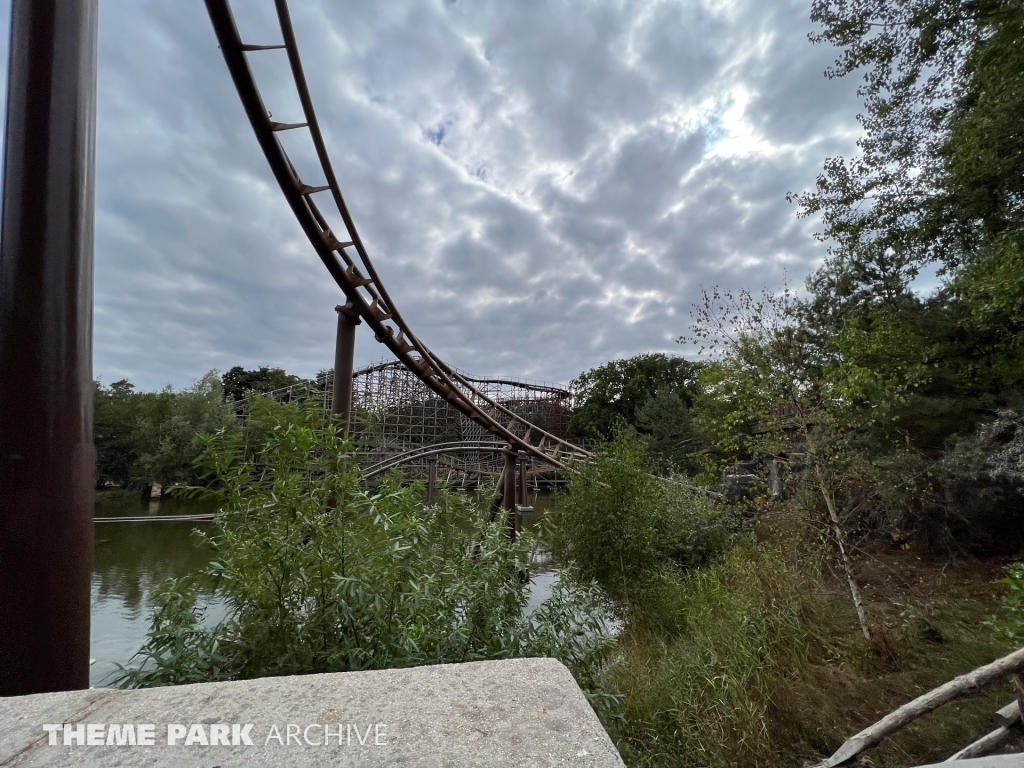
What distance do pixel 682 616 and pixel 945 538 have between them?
4.16 m

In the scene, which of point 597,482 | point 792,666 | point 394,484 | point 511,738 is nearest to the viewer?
point 511,738

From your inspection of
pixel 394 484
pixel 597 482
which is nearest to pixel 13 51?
pixel 394 484

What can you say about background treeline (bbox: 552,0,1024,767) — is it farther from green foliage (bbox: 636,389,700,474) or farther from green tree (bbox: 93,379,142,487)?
green tree (bbox: 93,379,142,487)

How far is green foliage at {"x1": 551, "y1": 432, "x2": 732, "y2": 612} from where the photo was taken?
607 cm

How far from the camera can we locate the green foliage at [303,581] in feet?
5.85

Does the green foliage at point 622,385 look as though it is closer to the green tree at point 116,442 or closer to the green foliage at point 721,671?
the green tree at point 116,442

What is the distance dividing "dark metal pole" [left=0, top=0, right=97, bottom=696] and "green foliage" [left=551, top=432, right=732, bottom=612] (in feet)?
15.6

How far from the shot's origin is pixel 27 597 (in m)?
1.42

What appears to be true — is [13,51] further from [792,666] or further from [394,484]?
[792,666]

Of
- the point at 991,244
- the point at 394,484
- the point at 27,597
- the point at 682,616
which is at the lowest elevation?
the point at 682,616

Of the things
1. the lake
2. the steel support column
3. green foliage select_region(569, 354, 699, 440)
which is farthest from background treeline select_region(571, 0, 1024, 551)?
green foliage select_region(569, 354, 699, 440)

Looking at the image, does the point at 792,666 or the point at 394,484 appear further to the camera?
the point at 792,666

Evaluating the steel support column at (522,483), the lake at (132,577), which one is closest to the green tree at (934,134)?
the lake at (132,577)

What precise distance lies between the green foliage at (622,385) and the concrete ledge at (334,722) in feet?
106
